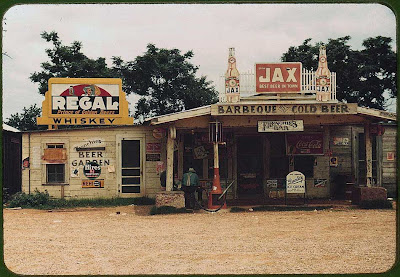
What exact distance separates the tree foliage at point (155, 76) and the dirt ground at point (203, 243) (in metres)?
16.2

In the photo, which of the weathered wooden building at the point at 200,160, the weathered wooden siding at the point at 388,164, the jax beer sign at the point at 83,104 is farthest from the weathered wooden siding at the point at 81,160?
the weathered wooden siding at the point at 388,164

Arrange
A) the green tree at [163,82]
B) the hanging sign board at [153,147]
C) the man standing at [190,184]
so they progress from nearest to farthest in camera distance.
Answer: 1. the man standing at [190,184]
2. the hanging sign board at [153,147]
3. the green tree at [163,82]

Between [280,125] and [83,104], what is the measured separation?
28.1 feet

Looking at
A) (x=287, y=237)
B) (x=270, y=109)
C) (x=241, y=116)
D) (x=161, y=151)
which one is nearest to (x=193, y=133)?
(x=161, y=151)

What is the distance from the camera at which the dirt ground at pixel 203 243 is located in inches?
312

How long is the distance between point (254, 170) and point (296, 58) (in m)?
14.7

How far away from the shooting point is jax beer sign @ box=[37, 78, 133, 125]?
1928 cm

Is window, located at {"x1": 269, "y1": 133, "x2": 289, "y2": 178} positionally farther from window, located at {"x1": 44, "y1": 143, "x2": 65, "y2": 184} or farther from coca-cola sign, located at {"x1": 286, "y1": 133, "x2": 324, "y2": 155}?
window, located at {"x1": 44, "y1": 143, "x2": 65, "y2": 184}

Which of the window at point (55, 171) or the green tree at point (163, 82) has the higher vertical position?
the green tree at point (163, 82)

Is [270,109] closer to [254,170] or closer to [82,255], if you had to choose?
[254,170]

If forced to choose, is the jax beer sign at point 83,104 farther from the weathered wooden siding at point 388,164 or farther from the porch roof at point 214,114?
the weathered wooden siding at point 388,164

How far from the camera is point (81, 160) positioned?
57.9ft

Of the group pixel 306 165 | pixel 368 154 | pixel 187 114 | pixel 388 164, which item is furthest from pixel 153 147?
pixel 388 164

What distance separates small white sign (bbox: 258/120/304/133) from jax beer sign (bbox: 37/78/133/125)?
21.3 ft
